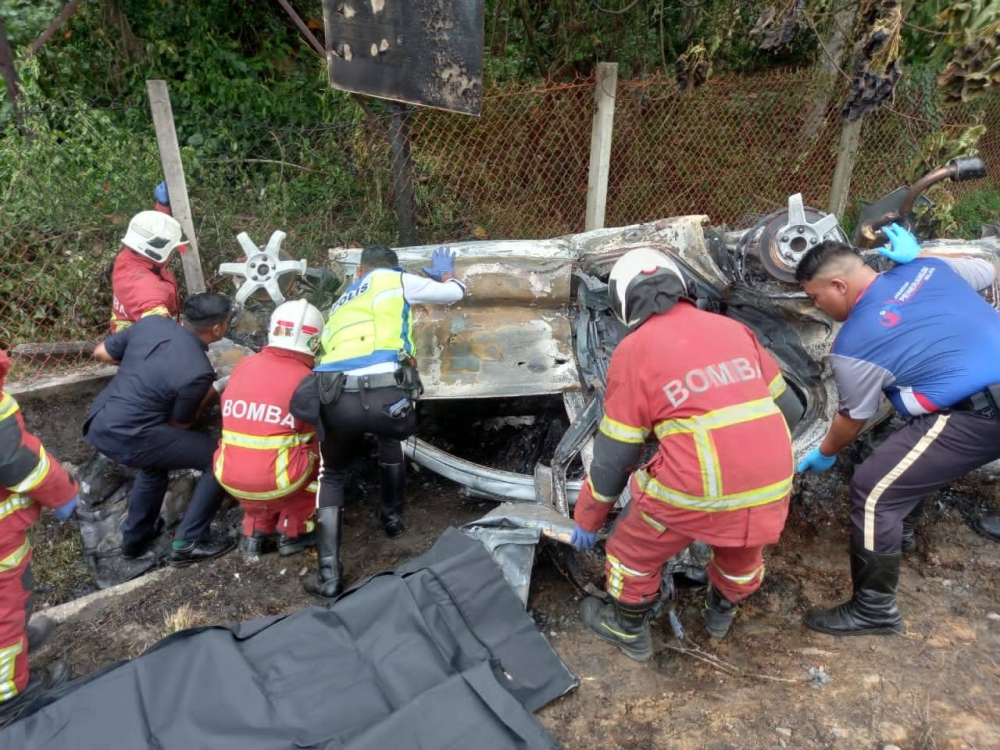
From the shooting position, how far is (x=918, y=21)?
5.70 m

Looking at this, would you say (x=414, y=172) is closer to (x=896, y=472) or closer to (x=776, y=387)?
(x=776, y=387)

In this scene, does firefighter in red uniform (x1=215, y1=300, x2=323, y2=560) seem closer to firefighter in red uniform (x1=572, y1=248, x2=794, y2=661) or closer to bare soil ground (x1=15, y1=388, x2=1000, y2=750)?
bare soil ground (x1=15, y1=388, x2=1000, y2=750)

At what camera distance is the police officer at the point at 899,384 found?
2.67 meters

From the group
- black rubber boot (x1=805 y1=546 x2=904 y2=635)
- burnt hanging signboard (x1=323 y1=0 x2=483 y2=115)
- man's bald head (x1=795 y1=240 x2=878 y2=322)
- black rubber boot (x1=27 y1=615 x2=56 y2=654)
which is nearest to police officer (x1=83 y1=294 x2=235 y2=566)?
black rubber boot (x1=27 y1=615 x2=56 y2=654)

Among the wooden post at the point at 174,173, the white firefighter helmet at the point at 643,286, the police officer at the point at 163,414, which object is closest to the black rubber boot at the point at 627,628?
the white firefighter helmet at the point at 643,286

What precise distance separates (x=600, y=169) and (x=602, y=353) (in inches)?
79.5

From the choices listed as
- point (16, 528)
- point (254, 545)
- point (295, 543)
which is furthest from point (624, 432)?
point (16, 528)

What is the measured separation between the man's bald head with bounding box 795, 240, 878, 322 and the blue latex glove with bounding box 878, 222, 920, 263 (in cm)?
16

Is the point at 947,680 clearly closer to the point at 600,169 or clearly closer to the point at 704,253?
the point at 704,253

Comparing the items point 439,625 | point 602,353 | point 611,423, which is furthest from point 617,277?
point 439,625

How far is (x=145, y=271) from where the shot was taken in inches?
162

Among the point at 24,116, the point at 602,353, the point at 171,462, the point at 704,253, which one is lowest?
the point at 171,462

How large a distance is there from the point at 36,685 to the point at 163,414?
1408 mm

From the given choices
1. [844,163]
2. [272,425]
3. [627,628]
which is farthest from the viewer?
[844,163]
